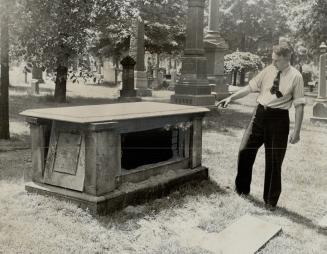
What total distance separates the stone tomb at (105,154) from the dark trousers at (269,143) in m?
0.90

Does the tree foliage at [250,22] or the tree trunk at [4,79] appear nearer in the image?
the tree trunk at [4,79]

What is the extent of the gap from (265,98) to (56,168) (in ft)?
8.55

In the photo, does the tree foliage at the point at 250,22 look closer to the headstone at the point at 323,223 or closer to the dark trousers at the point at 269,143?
the dark trousers at the point at 269,143

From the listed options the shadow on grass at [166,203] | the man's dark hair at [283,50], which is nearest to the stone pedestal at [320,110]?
the shadow on grass at [166,203]

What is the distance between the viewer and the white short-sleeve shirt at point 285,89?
527 cm

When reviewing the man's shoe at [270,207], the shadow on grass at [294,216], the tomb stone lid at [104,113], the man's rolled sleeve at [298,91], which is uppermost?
the man's rolled sleeve at [298,91]

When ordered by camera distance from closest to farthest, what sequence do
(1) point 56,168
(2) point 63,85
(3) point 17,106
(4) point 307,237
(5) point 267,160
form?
(4) point 307,237 → (1) point 56,168 → (5) point 267,160 → (3) point 17,106 → (2) point 63,85

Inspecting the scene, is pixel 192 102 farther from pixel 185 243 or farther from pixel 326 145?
pixel 185 243

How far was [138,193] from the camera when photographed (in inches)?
208

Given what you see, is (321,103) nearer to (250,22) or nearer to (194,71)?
(194,71)

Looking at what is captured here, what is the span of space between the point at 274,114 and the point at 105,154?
208 cm

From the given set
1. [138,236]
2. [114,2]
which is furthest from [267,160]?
[114,2]

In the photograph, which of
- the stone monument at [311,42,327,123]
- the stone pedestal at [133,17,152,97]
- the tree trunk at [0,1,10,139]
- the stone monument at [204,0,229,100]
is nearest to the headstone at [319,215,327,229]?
the tree trunk at [0,1,10,139]

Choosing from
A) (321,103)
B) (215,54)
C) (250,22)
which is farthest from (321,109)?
(250,22)
